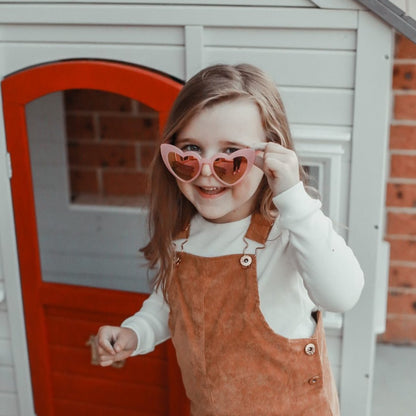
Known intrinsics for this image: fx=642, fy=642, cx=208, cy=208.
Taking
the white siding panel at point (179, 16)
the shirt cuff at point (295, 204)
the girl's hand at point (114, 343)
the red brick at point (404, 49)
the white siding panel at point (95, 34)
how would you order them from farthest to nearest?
the red brick at point (404, 49), the white siding panel at point (95, 34), the white siding panel at point (179, 16), the girl's hand at point (114, 343), the shirt cuff at point (295, 204)

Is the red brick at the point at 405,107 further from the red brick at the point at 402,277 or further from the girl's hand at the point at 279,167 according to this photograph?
the girl's hand at the point at 279,167

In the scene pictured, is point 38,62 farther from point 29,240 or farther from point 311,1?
point 311,1

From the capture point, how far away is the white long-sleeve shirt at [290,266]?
3.62ft

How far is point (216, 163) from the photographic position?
114 cm

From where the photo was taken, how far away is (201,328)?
4.28 ft

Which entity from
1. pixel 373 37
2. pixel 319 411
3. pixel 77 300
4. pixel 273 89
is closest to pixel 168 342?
pixel 77 300

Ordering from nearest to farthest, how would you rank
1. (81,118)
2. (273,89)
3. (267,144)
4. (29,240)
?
1. (267,144)
2. (273,89)
3. (29,240)
4. (81,118)

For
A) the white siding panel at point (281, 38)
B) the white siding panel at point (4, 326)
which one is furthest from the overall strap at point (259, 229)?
the white siding panel at point (4, 326)

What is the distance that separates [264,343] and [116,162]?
129 centimetres

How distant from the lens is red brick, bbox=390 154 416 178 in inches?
88.0

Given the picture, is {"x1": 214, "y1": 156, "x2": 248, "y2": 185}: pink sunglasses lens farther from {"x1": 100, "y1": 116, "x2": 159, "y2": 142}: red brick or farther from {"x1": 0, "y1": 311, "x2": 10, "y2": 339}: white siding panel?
{"x1": 100, "y1": 116, "x2": 159, "y2": 142}: red brick

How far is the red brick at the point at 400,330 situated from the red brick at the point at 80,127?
4.35ft

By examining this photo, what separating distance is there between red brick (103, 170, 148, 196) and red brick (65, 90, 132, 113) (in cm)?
24

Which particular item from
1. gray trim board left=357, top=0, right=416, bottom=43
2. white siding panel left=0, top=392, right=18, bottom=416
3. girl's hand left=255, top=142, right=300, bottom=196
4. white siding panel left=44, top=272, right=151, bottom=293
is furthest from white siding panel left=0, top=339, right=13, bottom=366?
gray trim board left=357, top=0, right=416, bottom=43
